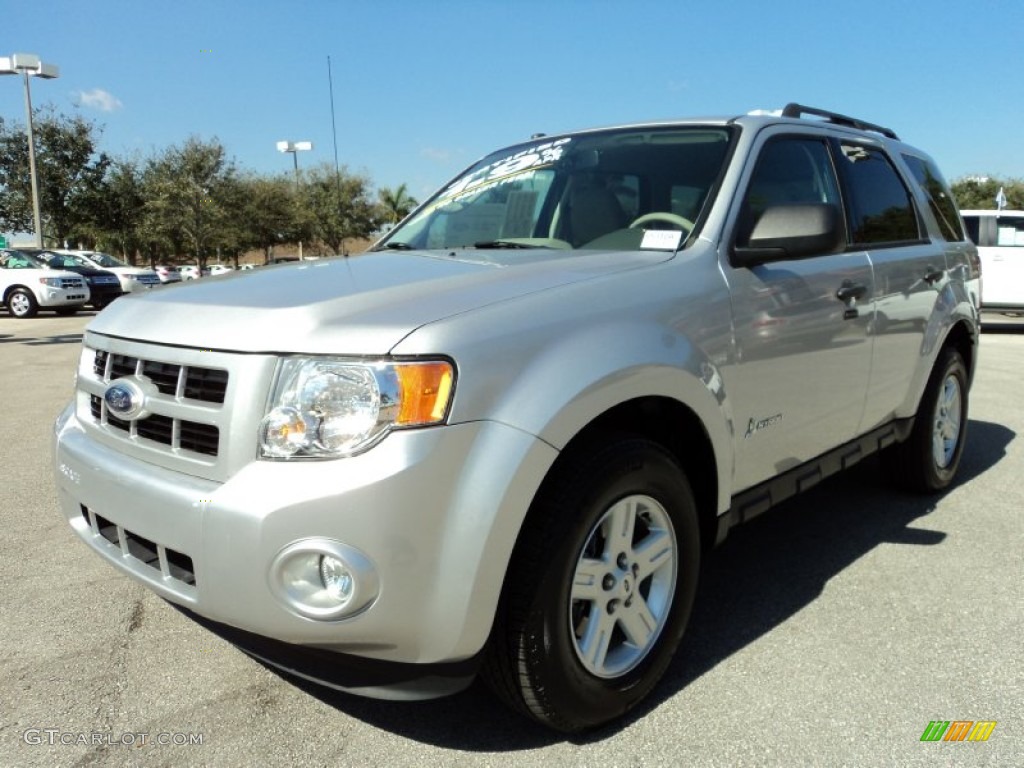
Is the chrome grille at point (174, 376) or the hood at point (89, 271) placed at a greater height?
the hood at point (89, 271)

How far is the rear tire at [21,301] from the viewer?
18.3 metres

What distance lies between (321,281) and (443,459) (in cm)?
83

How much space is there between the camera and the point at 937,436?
4316 mm

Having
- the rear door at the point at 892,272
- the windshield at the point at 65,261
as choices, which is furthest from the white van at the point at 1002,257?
the windshield at the point at 65,261

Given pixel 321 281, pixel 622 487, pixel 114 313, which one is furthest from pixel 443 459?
pixel 114 313

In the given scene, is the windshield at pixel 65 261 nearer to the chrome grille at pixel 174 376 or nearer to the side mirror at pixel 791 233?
the chrome grille at pixel 174 376

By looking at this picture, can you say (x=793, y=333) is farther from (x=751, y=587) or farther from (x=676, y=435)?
(x=751, y=587)

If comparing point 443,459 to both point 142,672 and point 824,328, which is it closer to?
point 142,672

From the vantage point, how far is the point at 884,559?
140 inches

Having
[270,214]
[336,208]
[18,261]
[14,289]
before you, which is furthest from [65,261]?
[336,208]

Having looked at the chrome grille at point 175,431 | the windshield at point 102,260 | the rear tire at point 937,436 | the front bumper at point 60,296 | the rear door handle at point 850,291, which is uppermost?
the windshield at point 102,260

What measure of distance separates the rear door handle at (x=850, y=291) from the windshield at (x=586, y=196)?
2.33 feet

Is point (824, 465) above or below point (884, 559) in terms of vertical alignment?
above

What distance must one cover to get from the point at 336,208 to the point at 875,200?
159ft
